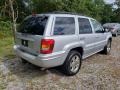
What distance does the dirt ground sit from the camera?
4492 millimetres

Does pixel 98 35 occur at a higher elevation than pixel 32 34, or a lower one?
lower

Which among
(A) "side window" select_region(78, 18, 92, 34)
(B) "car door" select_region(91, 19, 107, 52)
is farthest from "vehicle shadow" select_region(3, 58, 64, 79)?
(B) "car door" select_region(91, 19, 107, 52)

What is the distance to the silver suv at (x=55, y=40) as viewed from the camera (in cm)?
433

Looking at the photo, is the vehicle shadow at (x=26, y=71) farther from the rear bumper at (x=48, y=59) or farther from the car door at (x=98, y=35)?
the car door at (x=98, y=35)

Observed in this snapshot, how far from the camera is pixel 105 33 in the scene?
7352 mm

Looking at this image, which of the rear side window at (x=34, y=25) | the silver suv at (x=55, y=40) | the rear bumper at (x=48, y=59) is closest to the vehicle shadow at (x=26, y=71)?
the silver suv at (x=55, y=40)

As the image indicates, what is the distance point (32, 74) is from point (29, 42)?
1106 mm

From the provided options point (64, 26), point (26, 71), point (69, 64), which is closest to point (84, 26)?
point (64, 26)

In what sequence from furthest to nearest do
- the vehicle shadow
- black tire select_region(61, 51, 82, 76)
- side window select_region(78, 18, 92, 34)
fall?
1. side window select_region(78, 18, 92, 34)
2. the vehicle shadow
3. black tire select_region(61, 51, 82, 76)

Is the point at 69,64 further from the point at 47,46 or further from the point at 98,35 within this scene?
the point at 98,35

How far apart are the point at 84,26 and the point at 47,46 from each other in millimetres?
1853

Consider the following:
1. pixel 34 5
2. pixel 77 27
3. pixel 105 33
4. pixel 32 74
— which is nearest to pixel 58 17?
pixel 77 27

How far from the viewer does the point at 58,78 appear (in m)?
4.97

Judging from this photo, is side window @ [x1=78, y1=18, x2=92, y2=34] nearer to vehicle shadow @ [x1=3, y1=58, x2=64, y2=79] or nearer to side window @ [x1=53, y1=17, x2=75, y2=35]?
side window @ [x1=53, y1=17, x2=75, y2=35]
